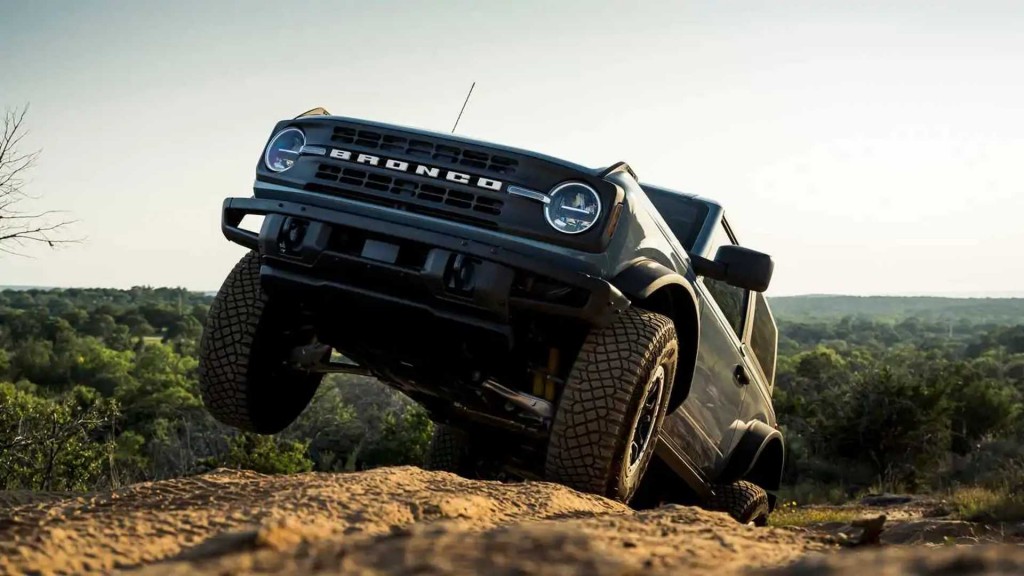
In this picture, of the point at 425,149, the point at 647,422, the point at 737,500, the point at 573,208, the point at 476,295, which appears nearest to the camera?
the point at 476,295

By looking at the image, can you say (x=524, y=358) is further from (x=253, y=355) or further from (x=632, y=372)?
(x=253, y=355)

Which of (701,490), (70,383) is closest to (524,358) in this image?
(701,490)

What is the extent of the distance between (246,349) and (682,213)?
2.63 meters

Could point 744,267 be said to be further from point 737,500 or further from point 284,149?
point 284,149

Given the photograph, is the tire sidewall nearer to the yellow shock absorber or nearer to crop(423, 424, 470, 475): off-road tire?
the yellow shock absorber

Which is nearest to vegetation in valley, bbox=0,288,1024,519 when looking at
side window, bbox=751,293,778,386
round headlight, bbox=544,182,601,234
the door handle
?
side window, bbox=751,293,778,386

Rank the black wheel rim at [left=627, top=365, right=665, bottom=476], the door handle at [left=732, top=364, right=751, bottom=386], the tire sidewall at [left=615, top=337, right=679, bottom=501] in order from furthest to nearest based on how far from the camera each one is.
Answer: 1. the door handle at [left=732, top=364, right=751, bottom=386]
2. the black wheel rim at [left=627, top=365, right=665, bottom=476]
3. the tire sidewall at [left=615, top=337, right=679, bottom=501]

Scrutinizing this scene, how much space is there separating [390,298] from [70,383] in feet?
154

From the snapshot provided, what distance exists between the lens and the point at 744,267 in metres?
5.32

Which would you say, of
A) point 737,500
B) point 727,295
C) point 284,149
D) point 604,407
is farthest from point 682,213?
point 284,149

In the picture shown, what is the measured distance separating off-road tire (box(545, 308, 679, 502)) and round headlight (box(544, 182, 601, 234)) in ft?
1.48

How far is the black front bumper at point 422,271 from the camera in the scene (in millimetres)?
4578

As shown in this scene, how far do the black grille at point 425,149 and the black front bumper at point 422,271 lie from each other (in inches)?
15.7

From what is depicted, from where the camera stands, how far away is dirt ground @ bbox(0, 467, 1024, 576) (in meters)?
2.05
